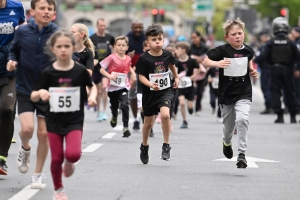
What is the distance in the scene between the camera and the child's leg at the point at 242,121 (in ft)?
36.6

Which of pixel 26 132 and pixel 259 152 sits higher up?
pixel 26 132

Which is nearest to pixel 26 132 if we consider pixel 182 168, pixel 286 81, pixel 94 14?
pixel 182 168

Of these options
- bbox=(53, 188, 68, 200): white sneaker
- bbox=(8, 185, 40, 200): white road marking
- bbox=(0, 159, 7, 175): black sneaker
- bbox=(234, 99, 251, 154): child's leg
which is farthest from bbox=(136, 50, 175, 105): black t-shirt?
bbox=(53, 188, 68, 200): white sneaker

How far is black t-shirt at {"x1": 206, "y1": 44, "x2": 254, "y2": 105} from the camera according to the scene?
37.3 ft

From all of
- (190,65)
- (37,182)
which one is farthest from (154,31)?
(190,65)

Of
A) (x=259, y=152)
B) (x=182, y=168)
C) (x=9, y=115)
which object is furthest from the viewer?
(x=259, y=152)

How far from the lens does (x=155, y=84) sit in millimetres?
11750

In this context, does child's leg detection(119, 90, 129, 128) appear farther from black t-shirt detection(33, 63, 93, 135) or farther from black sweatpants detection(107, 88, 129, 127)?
black t-shirt detection(33, 63, 93, 135)

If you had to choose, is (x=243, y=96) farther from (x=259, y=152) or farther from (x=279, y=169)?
(x=259, y=152)

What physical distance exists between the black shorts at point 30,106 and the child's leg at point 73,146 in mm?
729

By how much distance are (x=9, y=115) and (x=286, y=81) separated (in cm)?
1197

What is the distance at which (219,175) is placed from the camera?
10.7 m

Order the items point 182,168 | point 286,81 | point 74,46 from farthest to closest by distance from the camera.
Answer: point 286,81 < point 182,168 < point 74,46

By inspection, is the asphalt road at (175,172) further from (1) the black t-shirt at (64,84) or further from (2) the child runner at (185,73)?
(2) the child runner at (185,73)
